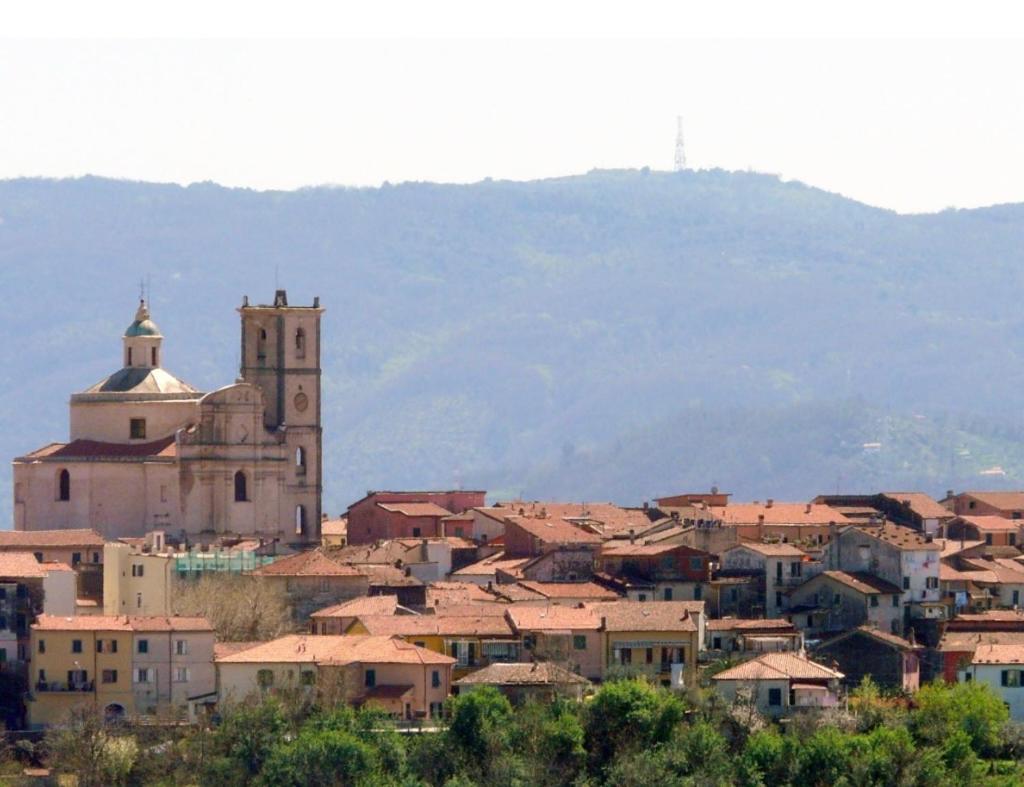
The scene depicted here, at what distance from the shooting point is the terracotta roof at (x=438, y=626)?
83.5 metres

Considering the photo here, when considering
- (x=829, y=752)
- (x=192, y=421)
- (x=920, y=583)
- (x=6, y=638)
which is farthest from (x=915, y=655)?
(x=192, y=421)

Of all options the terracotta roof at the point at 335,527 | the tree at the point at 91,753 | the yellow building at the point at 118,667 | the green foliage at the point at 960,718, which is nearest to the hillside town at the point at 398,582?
A: the yellow building at the point at 118,667

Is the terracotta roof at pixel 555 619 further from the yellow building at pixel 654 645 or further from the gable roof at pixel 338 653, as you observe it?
the gable roof at pixel 338 653

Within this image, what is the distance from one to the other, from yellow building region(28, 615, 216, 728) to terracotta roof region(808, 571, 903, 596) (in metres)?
15.9

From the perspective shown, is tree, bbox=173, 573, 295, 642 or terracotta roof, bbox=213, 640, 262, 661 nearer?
terracotta roof, bbox=213, 640, 262, 661

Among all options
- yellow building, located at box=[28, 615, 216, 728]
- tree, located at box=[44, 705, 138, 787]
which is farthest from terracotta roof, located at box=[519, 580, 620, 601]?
tree, located at box=[44, 705, 138, 787]

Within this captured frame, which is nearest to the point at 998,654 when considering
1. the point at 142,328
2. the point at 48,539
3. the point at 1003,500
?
the point at 48,539

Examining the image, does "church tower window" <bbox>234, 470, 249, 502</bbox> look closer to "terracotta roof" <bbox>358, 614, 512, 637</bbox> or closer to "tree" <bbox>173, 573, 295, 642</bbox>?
"tree" <bbox>173, 573, 295, 642</bbox>

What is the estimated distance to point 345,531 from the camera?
118 metres

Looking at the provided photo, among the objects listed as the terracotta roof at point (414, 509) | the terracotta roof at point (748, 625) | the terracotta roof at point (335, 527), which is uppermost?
the terracotta roof at point (414, 509)

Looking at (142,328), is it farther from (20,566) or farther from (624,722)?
(624,722)

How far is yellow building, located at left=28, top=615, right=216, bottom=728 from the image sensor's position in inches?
3201

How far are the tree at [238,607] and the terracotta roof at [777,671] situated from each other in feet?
40.5

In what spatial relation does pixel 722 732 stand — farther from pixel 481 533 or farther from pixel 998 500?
pixel 998 500
